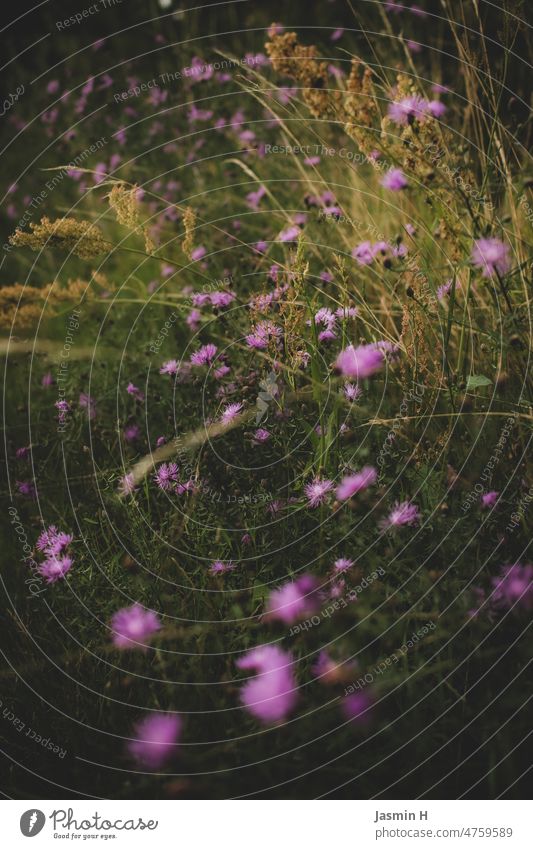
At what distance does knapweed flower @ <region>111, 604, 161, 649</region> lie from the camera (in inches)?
47.4

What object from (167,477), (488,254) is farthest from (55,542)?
(488,254)

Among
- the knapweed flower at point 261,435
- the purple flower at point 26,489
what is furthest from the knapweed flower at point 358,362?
the purple flower at point 26,489

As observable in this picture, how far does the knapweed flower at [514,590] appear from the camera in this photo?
1.17 meters

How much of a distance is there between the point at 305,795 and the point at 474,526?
2.02 ft

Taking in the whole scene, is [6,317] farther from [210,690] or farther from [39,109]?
[39,109]

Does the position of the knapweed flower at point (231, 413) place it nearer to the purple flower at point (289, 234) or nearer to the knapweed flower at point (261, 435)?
the knapweed flower at point (261, 435)

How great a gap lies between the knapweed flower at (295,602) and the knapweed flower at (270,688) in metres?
0.07

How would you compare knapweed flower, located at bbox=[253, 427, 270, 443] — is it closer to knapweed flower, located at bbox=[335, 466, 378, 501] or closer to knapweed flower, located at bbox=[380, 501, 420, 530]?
knapweed flower, located at bbox=[335, 466, 378, 501]

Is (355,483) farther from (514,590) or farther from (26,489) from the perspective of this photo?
(26,489)

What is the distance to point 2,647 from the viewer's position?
4.95ft

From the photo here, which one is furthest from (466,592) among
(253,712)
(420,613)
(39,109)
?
(39,109)

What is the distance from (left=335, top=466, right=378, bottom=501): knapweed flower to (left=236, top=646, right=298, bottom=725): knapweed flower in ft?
1.21

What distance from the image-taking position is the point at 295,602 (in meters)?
1.18

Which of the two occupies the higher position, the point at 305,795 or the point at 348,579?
the point at 348,579
